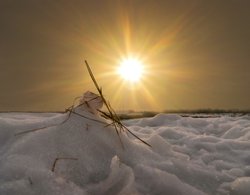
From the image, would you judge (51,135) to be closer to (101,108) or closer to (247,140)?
(101,108)

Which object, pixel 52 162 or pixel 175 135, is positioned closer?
pixel 52 162

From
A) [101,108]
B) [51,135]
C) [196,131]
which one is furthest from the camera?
[196,131]

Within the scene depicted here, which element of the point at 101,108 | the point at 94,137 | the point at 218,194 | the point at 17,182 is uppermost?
the point at 101,108

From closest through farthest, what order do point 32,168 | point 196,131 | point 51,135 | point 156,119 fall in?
point 32,168
point 51,135
point 196,131
point 156,119

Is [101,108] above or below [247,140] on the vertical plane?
above

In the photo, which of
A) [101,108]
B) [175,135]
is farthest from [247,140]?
[101,108]

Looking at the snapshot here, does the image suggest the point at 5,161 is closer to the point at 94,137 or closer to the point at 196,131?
the point at 94,137

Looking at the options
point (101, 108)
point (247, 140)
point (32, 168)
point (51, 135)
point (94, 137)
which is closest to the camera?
point (32, 168)

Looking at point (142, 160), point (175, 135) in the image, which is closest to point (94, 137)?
point (142, 160)

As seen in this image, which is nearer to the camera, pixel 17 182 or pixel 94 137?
pixel 17 182
